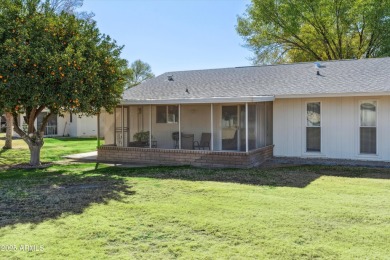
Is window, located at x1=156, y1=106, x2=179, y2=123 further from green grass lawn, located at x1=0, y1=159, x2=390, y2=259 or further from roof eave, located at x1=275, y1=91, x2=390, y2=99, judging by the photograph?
green grass lawn, located at x1=0, y1=159, x2=390, y2=259

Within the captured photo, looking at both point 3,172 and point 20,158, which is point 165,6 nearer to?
point 20,158

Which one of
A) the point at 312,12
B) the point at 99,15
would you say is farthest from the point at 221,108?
the point at 312,12

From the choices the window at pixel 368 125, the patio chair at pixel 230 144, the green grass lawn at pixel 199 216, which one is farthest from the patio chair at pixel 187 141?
the window at pixel 368 125

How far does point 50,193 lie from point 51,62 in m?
4.32

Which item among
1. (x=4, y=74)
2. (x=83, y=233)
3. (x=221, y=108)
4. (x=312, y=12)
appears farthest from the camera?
(x=312, y=12)

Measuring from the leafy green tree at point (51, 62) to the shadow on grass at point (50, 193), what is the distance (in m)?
2.27

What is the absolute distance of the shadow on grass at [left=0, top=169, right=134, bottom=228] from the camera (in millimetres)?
6487

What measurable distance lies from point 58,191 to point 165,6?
42.9 ft

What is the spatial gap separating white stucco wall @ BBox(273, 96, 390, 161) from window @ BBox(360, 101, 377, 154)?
0.13m

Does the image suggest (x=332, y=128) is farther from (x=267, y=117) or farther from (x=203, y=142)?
(x=203, y=142)

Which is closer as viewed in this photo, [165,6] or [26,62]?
[26,62]

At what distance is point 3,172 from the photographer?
1178 centimetres

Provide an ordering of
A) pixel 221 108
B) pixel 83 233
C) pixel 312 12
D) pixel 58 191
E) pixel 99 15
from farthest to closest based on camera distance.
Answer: pixel 312 12 → pixel 99 15 → pixel 221 108 → pixel 58 191 → pixel 83 233

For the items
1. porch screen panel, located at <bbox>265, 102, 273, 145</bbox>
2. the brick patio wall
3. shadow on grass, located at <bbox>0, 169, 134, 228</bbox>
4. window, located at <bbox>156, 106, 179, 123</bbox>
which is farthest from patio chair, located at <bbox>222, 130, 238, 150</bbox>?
shadow on grass, located at <bbox>0, 169, 134, 228</bbox>
